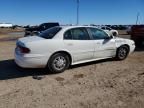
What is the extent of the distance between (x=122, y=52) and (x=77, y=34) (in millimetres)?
2362

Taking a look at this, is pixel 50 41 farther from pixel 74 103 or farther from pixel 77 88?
pixel 74 103

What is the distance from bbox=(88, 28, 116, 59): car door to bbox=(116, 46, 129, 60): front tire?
0.97 ft

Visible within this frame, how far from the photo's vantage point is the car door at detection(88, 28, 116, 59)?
7.38 meters

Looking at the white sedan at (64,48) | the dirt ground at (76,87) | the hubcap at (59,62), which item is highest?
the white sedan at (64,48)

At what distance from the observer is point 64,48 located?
6.54 meters

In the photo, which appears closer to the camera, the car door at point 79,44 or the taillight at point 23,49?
the taillight at point 23,49

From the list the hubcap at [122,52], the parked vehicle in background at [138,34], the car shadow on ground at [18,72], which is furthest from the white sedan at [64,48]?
the parked vehicle in background at [138,34]

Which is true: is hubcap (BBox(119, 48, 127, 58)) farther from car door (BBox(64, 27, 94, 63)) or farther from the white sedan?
car door (BBox(64, 27, 94, 63))

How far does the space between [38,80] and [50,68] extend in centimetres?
66

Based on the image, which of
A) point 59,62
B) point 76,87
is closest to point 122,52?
point 59,62

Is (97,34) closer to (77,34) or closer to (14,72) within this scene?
(77,34)

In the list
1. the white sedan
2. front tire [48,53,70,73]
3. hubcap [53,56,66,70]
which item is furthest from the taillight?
hubcap [53,56,66,70]

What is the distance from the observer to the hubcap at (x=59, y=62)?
6480 millimetres

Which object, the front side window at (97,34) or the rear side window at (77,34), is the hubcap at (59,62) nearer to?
the rear side window at (77,34)
